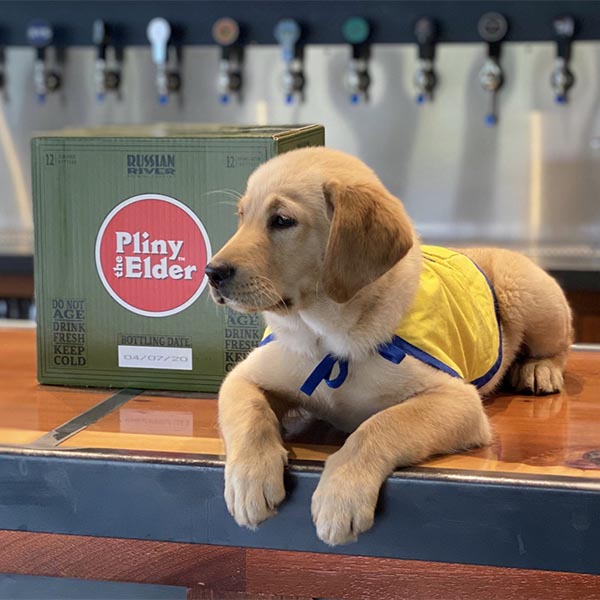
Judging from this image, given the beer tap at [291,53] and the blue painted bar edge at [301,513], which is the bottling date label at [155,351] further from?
the beer tap at [291,53]

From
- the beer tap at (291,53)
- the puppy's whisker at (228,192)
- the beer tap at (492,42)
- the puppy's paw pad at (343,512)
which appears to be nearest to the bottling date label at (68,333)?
the puppy's whisker at (228,192)

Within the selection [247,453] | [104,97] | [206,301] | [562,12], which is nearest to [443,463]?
[247,453]

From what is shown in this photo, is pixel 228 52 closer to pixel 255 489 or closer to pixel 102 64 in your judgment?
pixel 102 64

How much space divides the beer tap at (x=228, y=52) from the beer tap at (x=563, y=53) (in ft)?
3.41

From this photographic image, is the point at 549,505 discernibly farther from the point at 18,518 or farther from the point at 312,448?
the point at 18,518

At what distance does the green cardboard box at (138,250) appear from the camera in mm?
1580

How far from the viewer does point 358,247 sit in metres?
1.31

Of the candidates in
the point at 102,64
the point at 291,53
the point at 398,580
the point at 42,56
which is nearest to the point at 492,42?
the point at 291,53

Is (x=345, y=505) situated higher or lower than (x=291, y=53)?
lower

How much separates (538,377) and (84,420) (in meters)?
0.71

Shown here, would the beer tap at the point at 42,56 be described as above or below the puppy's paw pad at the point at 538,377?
above

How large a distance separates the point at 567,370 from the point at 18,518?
3.10ft

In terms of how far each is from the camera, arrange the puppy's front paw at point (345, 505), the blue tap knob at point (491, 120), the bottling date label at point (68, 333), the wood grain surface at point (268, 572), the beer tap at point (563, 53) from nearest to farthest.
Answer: the puppy's front paw at point (345, 505) → the wood grain surface at point (268, 572) → the bottling date label at point (68, 333) → the beer tap at point (563, 53) → the blue tap knob at point (491, 120)

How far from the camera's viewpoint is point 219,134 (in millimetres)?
1592
